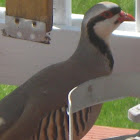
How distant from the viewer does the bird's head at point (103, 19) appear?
286 centimetres

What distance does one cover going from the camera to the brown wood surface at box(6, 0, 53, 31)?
244 cm

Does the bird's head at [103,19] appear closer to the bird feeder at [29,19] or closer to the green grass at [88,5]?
the bird feeder at [29,19]

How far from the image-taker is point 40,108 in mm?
2715

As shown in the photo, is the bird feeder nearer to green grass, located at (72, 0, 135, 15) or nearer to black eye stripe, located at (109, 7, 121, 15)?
black eye stripe, located at (109, 7, 121, 15)

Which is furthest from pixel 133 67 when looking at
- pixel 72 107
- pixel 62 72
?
pixel 72 107

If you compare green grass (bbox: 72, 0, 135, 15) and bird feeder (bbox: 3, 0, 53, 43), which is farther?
green grass (bbox: 72, 0, 135, 15)

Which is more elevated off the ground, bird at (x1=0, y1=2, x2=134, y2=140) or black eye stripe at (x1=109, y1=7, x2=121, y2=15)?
black eye stripe at (x1=109, y1=7, x2=121, y2=15)

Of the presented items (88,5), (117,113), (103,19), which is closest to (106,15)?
(103,19)

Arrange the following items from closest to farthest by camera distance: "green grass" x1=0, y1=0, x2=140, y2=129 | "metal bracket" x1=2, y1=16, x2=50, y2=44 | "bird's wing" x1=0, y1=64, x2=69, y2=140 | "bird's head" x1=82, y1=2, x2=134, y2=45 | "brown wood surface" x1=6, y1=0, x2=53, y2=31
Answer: "brown wood surface" x1=6, y1=0, x2=53, y2=31 < "metal bracket" x1=2, y1=16, x2=50, y2=44 < "bird's wing" x1=0, y1=64, x2=69, y2=140 < "bird's head" x1=82, y1=2, x2=134, y2=45 < "green grass" x1=0, y1=0, x2=140, y2=129

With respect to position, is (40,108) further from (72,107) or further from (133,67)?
(72,107)

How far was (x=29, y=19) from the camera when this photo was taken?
2.56 meters

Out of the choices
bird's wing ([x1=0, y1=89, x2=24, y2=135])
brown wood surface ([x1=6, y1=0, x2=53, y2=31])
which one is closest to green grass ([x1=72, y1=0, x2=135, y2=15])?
bird's wing ([x1=0, y1=89, x2=24, y2=135])

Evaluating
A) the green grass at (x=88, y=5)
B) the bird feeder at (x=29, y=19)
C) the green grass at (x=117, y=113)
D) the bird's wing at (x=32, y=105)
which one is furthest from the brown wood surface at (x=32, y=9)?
the green grass at (x=88, y=5)

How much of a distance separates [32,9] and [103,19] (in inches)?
20.1
